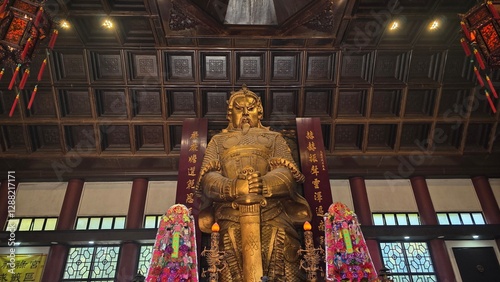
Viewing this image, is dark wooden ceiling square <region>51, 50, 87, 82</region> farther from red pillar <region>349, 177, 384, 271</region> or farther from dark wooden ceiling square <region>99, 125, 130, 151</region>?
red pillar <region>349, 177, 384, 271</region>

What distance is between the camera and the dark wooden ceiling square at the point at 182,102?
23.5 ft

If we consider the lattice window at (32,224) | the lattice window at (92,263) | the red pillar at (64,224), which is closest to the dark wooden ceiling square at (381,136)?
the lattice window at (92,263)

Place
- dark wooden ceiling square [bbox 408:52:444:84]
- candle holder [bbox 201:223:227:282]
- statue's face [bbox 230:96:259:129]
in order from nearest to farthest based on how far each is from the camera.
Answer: candle holder [bbox 201:223:227:282]
statue's face [bbox 230:96:259:129]
dark wooden ceiling square [bbox 408:52:444:84]

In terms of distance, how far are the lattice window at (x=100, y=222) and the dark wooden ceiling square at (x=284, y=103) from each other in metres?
4.00

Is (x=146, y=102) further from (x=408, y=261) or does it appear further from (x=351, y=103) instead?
(x=408, y=261)

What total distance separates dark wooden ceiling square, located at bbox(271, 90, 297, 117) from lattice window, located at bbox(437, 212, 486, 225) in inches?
155

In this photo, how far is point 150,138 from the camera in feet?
24.7

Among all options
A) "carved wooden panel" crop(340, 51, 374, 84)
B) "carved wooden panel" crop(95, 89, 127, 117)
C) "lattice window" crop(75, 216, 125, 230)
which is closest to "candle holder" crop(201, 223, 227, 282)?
"lattice window" crop(75, 216, 125, 230)

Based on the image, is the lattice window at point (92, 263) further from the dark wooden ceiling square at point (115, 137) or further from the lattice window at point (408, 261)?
the lattice window at point (408, 261)

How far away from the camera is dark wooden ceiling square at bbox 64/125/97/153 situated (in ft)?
24.0

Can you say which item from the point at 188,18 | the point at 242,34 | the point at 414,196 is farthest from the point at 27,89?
the point at 414,196

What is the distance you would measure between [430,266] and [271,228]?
4157 mm

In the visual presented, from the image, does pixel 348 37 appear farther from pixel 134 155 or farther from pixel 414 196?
pixel 134 155

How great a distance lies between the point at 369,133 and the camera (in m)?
7.60
